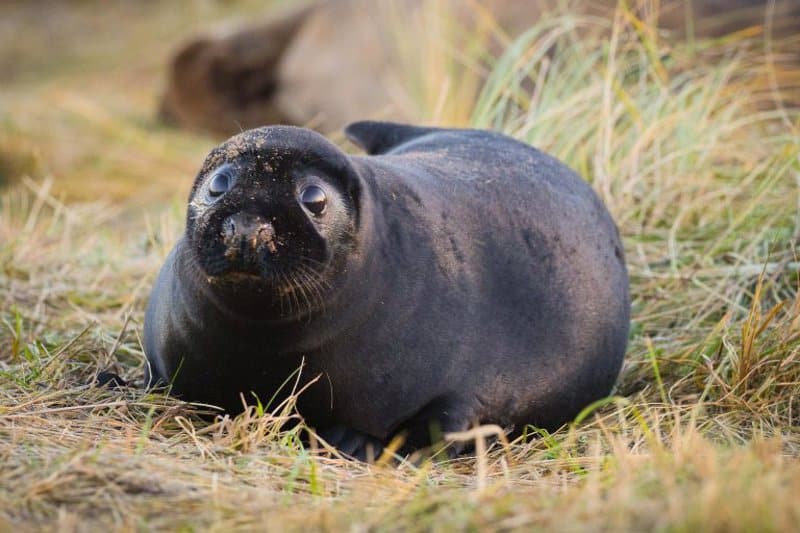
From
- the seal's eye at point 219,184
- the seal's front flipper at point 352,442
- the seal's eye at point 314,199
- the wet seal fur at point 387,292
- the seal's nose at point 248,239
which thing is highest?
the seal's eye at point 219,184

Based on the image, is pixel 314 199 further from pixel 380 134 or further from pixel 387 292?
pixel 380 134

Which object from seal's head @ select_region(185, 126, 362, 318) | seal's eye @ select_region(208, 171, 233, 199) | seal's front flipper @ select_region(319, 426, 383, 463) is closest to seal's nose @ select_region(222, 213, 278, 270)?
seal's head @ select_region(185, 126, 362, 318)

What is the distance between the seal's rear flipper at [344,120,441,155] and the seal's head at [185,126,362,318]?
1601 millimetres

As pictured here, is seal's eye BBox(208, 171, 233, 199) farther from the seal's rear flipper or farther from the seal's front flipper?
the seal's rear flipper

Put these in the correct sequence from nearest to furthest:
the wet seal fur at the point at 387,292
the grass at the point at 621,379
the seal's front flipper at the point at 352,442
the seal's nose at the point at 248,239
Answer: the grass at the point at 621,379, the seal's nose at the point at 248,239, the wet seal fur at the point at 387,292, the seal's front flipper at the point at 352,442

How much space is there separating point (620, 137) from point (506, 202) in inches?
81.1

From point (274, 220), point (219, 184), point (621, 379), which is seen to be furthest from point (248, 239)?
point (621, 379)

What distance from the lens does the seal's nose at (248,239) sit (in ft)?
9.66

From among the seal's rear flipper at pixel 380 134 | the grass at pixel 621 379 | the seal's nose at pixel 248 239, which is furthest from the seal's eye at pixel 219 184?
the seal's rear flipper at pixel 380 134

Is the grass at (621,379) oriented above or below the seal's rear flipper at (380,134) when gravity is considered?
below

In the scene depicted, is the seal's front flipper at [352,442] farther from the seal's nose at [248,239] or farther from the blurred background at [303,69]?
the blurred background at [303,69]

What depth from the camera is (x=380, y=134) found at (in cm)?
489

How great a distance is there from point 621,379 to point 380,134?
141cm

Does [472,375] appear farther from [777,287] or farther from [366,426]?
[777,287]
